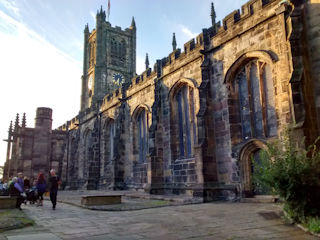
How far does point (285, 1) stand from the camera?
11.6 m

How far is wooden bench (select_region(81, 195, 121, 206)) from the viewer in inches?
451

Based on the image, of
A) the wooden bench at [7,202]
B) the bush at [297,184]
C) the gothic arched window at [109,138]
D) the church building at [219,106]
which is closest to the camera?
the bush at [297,184]

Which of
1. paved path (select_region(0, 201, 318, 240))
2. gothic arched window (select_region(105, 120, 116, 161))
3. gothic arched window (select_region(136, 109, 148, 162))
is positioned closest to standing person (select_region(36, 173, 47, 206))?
paved path (select_region(0, 201, 318, 240))

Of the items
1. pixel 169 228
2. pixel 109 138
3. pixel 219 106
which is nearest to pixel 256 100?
pixel 219 106

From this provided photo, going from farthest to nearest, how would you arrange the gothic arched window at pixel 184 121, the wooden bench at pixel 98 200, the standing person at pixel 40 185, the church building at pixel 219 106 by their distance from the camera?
the gothic arched window at pixel 184 121 < the standing person at pixel 40 185 < the wooden bench at pixel 98 200 < the church building at pixel 219 106

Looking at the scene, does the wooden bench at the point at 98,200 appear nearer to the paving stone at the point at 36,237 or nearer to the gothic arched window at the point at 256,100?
the paving stone at the point at 36,237

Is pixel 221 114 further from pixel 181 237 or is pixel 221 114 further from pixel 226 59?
pixel 181 237

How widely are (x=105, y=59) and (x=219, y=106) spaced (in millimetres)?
33531

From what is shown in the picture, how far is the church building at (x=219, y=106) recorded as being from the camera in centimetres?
1088

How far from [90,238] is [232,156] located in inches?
354

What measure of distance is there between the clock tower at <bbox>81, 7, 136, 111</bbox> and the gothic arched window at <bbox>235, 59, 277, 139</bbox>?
31.3m

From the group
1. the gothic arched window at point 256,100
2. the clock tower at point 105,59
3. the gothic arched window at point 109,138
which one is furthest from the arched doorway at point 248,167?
the clock tower at point 105,59

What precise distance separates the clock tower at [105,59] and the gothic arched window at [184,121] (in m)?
26.6

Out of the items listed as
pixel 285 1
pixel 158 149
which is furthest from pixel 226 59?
pixel 158 149
